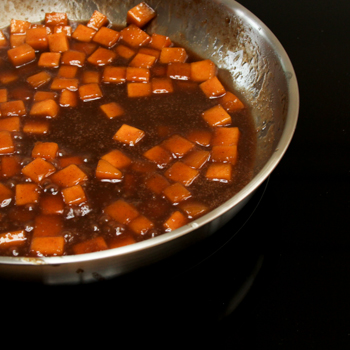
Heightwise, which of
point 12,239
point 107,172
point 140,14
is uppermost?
point 140,14

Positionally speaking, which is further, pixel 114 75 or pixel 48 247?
pixel 114 75

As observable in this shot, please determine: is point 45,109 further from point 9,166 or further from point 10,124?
point 9,166

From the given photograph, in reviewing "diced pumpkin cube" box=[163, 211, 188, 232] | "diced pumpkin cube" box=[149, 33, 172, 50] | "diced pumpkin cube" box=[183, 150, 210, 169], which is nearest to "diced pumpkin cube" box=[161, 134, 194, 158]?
"diced pumpkin cube" box=[183, 150, 210, 169]

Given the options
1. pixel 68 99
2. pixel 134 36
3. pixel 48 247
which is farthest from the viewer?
pixel 134 36

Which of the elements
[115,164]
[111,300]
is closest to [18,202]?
[115,164]

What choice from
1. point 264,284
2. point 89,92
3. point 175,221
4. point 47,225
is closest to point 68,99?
point 89,92

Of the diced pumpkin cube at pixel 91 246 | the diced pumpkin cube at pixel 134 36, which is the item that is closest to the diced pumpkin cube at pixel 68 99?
the diced pumpkin cube at pixel 134 36

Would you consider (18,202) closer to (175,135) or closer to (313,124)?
(175,135)

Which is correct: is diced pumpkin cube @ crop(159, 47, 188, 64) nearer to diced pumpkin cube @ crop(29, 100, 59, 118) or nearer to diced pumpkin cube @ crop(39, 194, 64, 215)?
diced pumpkin cube @ crop(29, 100, 59, 118)
